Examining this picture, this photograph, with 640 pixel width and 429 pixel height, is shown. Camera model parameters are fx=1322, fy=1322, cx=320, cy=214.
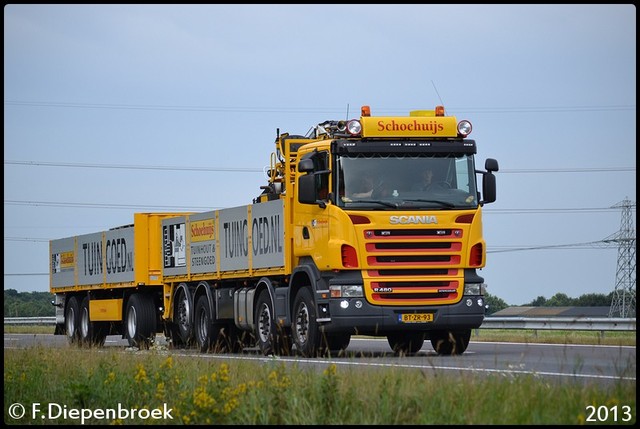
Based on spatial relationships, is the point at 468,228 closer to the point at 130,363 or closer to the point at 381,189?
the point at 381,189

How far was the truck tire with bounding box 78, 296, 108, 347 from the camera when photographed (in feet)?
106

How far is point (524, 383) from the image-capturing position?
12.4 m

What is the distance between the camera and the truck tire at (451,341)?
2283 centimetres

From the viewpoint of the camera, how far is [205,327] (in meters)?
26.8

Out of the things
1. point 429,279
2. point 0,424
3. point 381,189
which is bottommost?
point 0,424

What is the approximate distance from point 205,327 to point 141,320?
10.7ft

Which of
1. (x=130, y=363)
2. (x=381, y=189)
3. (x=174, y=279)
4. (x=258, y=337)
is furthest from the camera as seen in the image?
(x=174, y=279)

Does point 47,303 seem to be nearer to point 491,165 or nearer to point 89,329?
point 89,329

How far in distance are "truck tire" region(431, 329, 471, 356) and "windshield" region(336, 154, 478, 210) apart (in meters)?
Result: 2.48

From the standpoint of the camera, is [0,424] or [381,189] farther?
[381,189]

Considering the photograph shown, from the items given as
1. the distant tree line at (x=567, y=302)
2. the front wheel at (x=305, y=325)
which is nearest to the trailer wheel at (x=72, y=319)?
the front wheel at (x=305, y=325)

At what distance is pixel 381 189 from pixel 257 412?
994 cm

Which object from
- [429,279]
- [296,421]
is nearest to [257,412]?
[296,421]

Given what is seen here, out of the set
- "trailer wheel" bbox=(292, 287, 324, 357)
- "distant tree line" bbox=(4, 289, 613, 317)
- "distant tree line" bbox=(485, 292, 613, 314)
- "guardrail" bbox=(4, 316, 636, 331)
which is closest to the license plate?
"trailer wheel" bbox=(292, 287, 324, 357)
